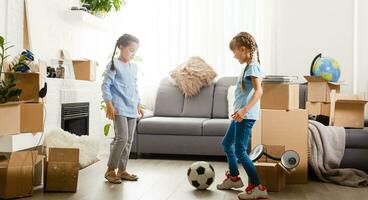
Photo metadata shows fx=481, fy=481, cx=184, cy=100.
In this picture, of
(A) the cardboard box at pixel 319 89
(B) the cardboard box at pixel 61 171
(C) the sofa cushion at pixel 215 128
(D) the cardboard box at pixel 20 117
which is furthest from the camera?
(C) the sofa cushion at pixel 215 128

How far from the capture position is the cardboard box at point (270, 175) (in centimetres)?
334

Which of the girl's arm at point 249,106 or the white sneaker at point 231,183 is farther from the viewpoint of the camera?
the white sneaker at point 231,183

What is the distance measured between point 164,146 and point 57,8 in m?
1.75

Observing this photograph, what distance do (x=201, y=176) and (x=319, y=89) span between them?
1.58m

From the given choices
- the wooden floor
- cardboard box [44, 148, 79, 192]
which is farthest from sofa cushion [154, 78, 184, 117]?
cardboard box [44, 148, 79, 192]

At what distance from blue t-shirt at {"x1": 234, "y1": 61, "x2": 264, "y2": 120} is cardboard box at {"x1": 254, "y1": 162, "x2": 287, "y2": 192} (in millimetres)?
423

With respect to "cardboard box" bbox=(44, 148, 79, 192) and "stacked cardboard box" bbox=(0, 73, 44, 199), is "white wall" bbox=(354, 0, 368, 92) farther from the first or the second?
"stacked cardboard box" bbox=(0, 73, 44, 199)

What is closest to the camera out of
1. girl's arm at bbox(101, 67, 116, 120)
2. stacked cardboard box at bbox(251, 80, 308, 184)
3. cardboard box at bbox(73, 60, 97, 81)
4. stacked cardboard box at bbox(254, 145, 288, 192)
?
stacked cardboard box at bbox(254, 145, 288, 192)

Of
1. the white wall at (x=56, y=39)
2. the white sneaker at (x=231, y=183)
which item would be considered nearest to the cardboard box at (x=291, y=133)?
the white sneaker at (x=231, y=183)

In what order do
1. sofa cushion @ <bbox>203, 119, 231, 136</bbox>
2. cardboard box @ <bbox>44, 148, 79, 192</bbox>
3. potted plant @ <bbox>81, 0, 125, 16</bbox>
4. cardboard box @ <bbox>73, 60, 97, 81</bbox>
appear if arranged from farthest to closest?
potted plant @ <bbox>81, 0, 125, 16</bbox> → cardboard box @ <bbox>73, 60, 97, 81</bbox> → sofa cushion @ <bbox>203, 119, 231, 136</bbox> → cardboard box @ <bbox>44, 148, 79, 192</bbox>

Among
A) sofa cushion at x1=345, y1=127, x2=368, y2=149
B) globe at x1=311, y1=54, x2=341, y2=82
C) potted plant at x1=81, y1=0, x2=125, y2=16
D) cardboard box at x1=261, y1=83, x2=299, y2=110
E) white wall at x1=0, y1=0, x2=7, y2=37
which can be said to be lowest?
sofa cushion at x1=345, y1=127, x2=368, y2=149

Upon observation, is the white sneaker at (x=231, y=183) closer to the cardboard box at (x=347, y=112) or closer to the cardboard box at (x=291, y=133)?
the cardboard box at (x=291, y=133)

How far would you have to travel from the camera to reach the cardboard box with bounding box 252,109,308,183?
3.62m

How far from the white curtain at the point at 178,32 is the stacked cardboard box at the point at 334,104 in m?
1.65
